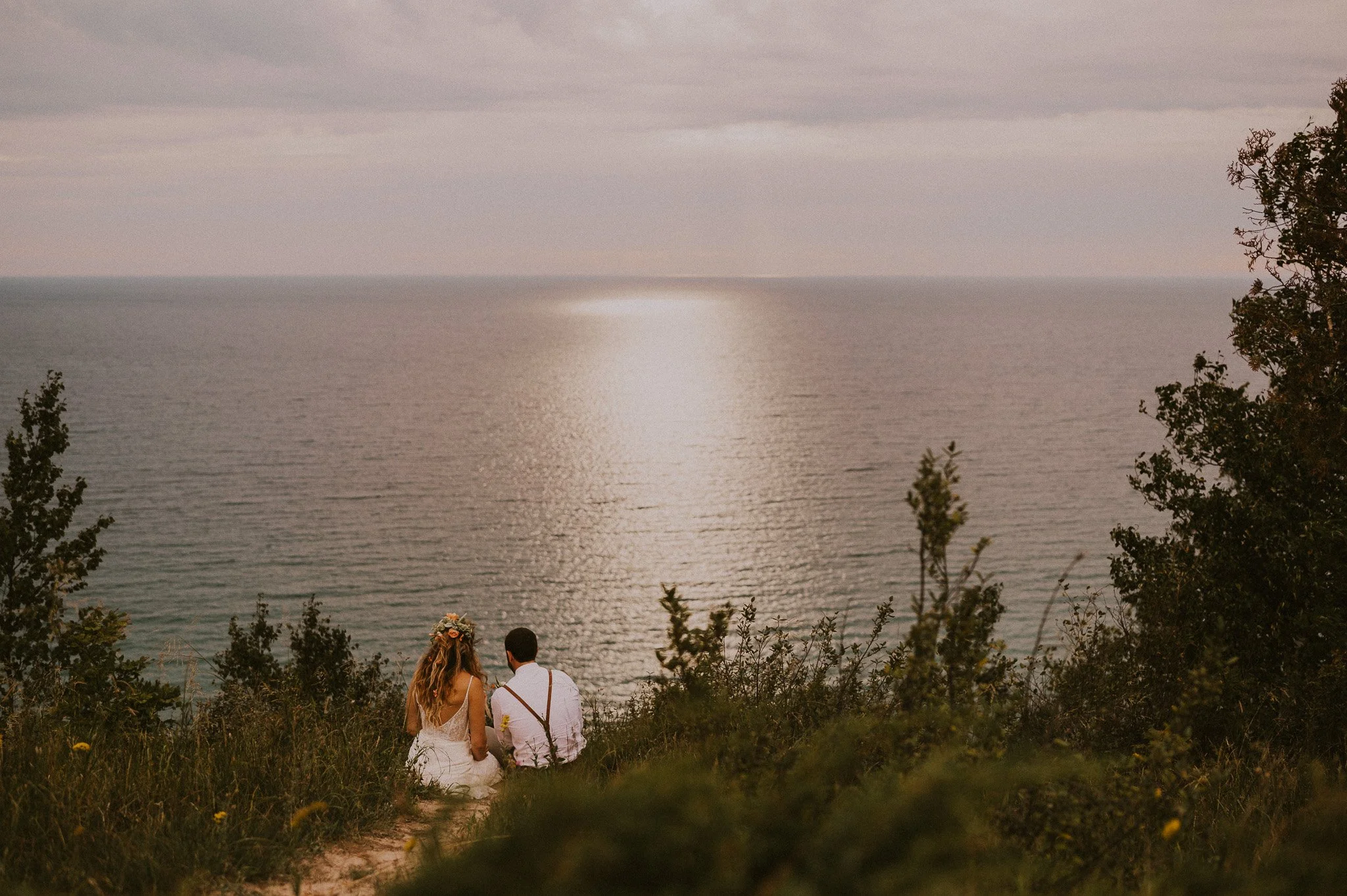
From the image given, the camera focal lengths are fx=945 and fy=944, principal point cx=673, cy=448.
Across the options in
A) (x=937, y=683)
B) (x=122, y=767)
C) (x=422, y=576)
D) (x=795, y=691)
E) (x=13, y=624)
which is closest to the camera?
(x=937, y=683)

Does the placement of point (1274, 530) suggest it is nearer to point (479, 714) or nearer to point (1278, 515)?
point (1278, 515)

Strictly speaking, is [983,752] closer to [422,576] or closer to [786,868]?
[786,868]

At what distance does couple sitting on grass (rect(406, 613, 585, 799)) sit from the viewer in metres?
6.70

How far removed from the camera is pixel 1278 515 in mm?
9875

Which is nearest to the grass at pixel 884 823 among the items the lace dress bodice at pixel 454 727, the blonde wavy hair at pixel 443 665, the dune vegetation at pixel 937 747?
the dune vegetation at pixel 937 747

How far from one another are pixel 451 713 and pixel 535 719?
0.62m

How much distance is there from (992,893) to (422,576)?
1650 inches

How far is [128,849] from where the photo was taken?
13.2 feet

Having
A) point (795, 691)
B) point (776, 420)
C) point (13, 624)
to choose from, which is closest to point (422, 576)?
point (13, 624)

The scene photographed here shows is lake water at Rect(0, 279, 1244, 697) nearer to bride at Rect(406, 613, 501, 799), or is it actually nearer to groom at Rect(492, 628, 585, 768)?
bride at Rect(406, 613, 501, 799)

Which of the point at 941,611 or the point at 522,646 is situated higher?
the point at 941,611

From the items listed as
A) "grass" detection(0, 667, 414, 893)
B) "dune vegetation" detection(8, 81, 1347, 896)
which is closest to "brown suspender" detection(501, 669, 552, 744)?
"dune vegetation" detection(8, 81, 1347, 896)

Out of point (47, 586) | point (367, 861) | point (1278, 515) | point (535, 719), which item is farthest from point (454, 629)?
point (47, 586)

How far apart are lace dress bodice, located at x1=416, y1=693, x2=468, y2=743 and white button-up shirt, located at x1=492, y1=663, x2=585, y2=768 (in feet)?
0.71
